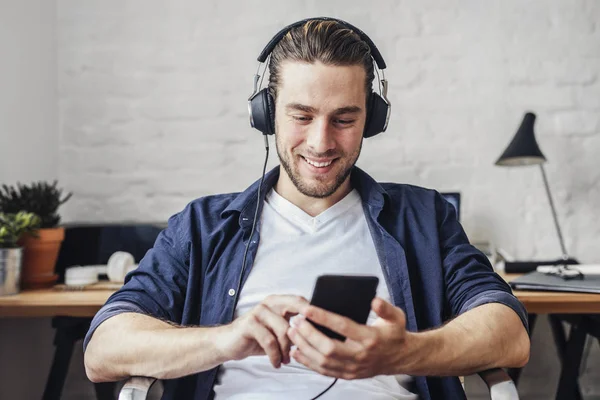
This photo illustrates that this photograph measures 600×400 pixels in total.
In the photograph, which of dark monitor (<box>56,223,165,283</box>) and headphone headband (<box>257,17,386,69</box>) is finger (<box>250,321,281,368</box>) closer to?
headphone headband (<box>257,17,386,69</box>)

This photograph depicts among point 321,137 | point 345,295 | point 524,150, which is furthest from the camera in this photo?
point 524,150

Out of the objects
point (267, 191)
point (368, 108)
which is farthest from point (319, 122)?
point (267, 191)

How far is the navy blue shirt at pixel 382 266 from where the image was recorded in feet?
3.51

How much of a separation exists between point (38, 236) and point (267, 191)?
0.71 meters

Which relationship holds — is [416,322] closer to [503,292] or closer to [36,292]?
[503,292]

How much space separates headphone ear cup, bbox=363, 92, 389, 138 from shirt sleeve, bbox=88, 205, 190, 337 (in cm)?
43

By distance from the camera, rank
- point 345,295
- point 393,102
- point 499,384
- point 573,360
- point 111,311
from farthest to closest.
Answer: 1. point 393,102
2. point 573,360
3. point 111,311
4. point 499,384
5. point 345,295

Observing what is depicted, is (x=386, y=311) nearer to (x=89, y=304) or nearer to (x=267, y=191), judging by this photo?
(x=267, y=191)

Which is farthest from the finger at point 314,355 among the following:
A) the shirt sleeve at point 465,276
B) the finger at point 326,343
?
the shirt sleeve at point 465,276

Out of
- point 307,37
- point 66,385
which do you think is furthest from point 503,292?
point 66,385

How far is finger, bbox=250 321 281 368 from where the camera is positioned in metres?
0.81

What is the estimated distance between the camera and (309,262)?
115 cm

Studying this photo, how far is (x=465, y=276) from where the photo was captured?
109 centimetres

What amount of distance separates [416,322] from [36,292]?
103 cm
